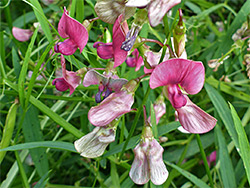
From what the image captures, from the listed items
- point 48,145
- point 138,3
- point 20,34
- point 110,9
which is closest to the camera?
point 138,3

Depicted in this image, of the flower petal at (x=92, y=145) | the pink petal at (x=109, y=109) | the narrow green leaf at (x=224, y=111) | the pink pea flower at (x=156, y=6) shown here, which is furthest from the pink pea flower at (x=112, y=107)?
the narrow green leaf at (x=224, y=111)

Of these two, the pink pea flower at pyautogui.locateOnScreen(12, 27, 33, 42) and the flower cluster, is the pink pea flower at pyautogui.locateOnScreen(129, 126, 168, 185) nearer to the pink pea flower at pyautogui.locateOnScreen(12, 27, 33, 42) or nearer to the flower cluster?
the flower cluster

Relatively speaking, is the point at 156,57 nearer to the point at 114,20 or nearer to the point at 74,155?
the point at 114,20

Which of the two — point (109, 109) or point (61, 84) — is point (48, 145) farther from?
point (109, 109)

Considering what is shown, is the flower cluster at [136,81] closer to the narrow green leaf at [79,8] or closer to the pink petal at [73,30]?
the pink petal at [73,30]

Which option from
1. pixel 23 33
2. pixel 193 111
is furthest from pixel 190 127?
pixel 23 33

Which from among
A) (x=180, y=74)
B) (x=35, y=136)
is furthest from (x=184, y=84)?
(x=35, y=136)

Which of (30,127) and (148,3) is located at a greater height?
(148,3)
